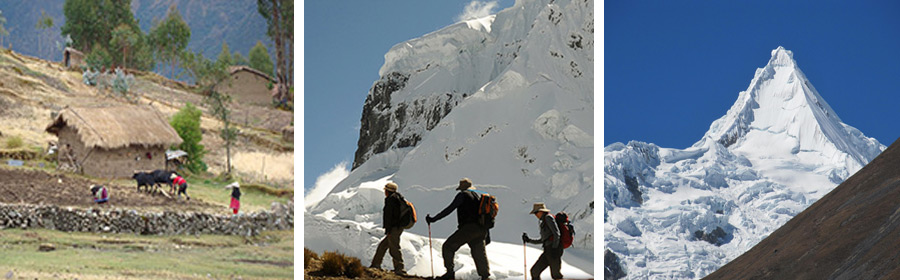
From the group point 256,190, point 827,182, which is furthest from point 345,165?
point 827,182

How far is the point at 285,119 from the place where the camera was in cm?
1018

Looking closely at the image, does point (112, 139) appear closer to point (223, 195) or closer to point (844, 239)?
point (223, 195)

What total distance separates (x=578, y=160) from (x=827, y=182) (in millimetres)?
2948

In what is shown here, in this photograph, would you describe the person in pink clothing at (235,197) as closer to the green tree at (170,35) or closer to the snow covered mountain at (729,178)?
the green tree at (170,35)

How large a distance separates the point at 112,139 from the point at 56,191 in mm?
743

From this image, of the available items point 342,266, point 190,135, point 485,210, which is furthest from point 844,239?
point 190,135

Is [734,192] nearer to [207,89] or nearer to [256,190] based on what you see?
[256,190]

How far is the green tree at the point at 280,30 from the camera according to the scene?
10.1 meters

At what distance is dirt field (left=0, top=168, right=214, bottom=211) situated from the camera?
8.90m

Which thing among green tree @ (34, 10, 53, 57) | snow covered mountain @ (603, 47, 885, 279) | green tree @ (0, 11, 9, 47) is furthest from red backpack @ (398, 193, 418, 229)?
green tree @ (0, 11, 9, 47)

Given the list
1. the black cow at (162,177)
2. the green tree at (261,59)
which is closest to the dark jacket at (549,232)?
the green tree at (261,59)

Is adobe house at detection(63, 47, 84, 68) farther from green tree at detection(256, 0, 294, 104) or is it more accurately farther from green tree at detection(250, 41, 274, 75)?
green tree at detection(256, 0, 294, 104)

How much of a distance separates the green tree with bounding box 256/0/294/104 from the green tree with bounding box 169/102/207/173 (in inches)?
37.2

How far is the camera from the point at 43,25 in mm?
9305
